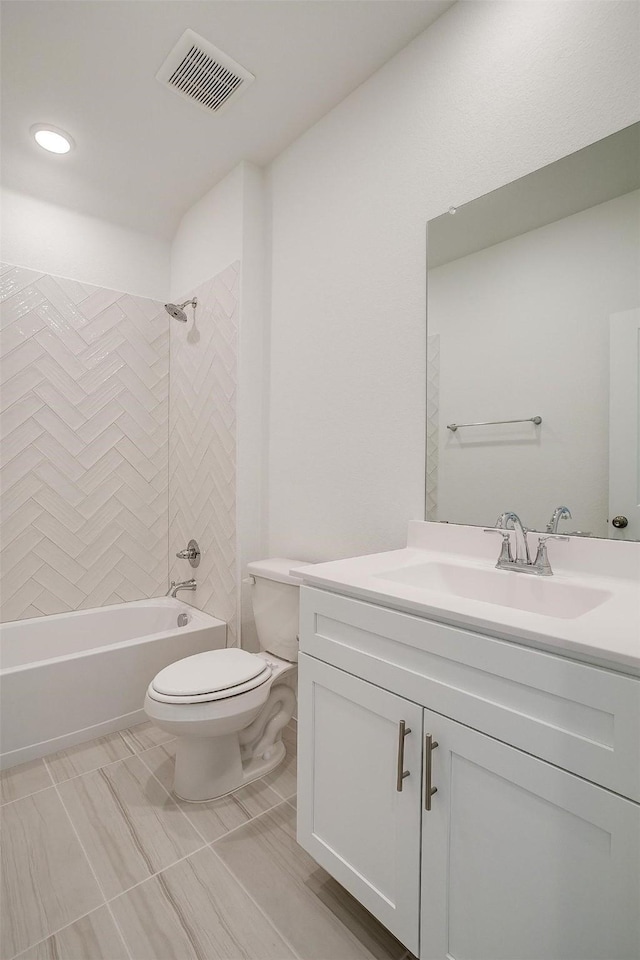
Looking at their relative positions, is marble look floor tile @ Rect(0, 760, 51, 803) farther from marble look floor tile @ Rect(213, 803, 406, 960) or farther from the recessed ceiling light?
the recessed ceiling light

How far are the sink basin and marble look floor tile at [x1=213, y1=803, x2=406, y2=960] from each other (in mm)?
853

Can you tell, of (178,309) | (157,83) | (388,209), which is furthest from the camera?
(178,309)

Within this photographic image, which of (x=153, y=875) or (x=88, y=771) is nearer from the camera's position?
(x=153, y=875)

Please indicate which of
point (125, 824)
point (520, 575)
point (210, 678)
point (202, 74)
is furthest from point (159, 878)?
point (202, 74)

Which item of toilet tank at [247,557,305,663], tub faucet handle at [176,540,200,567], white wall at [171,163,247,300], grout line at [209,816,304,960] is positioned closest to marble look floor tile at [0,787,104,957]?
grout line at [209,816,304,960]

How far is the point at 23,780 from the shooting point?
1.78 m

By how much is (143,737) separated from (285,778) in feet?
2.31

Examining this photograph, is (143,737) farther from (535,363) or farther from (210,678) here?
(535,363)

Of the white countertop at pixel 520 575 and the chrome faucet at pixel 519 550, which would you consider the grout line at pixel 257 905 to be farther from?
the chrome faucet at pixel 519 550

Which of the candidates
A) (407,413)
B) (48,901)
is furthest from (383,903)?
(407,413)

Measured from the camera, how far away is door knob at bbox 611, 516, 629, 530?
1185 mm

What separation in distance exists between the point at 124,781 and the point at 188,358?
2.10m

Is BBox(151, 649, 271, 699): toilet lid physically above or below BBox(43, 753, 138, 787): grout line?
above

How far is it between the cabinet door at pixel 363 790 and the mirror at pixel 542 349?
0.67 metres
